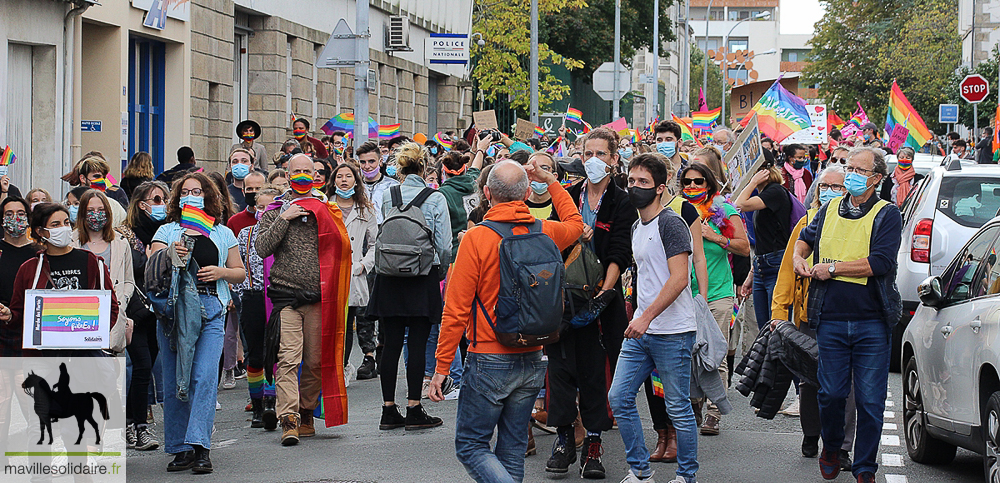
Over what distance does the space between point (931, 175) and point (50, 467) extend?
851 cm

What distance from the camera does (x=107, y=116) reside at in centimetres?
1856

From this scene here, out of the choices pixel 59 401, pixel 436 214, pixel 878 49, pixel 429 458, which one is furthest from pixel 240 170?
pixel 878 49

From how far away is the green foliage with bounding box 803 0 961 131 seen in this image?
2429 inches

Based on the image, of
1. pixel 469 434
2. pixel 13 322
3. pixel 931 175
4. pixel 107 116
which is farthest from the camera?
pixel 107 116

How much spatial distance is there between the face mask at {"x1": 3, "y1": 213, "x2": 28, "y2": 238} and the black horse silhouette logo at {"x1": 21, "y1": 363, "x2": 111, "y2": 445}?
88cm

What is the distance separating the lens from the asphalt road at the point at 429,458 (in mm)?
7605

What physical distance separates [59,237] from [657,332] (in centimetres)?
329

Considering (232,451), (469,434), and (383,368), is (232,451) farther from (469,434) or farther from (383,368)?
(469,434)

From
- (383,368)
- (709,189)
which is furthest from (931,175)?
(383,368)

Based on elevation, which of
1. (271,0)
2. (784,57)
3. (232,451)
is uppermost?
(784,57)

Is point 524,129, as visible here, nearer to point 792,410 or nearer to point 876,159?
point 792,410

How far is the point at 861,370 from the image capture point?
7027 mm

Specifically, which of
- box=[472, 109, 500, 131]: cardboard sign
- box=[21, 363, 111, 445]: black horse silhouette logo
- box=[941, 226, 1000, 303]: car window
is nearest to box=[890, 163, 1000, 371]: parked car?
box=[941, 226, 1000, 303]: car window

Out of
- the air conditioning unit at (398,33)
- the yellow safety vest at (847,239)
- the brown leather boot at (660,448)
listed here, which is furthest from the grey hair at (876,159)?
the air conditioning unit at (398,33)
